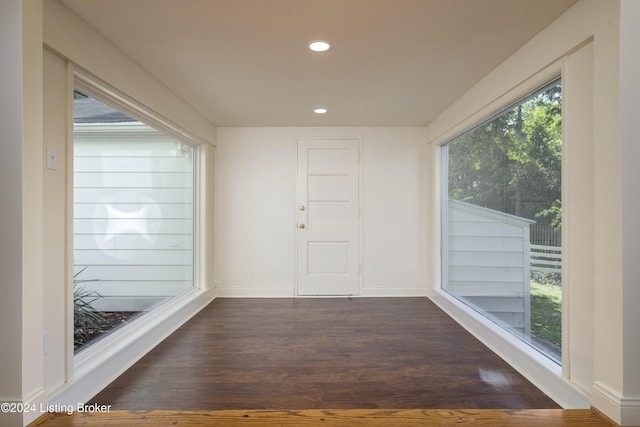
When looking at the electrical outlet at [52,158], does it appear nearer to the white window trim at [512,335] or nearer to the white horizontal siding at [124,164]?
the white horizontal siding at [124,164]

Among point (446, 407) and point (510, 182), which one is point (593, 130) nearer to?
point (510, 182)

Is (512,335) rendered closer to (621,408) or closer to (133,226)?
(621,408)

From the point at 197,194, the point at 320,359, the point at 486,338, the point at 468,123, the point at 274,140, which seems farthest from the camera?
the point at 274,140

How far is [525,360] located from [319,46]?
102 inches

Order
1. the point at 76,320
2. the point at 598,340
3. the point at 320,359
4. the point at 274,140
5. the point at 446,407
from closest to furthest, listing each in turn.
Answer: the point at 598,340
the point at 446,407
the point at 76,320
the point at 320,359
the point at 274,140

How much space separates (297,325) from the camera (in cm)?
354

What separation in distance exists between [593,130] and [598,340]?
1.09 meters

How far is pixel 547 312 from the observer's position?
94.6 inches

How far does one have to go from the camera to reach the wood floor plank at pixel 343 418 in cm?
180

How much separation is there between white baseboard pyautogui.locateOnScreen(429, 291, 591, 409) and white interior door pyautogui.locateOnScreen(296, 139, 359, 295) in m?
1.63

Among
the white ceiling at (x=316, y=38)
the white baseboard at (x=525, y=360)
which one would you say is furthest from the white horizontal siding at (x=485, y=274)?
the white ceiling at (x=316, y=38)

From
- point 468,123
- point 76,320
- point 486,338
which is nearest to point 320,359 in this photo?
point 486,338

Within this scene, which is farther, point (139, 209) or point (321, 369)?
point (139, 209)

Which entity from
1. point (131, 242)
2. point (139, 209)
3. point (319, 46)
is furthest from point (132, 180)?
Answer: point (319, 46)
